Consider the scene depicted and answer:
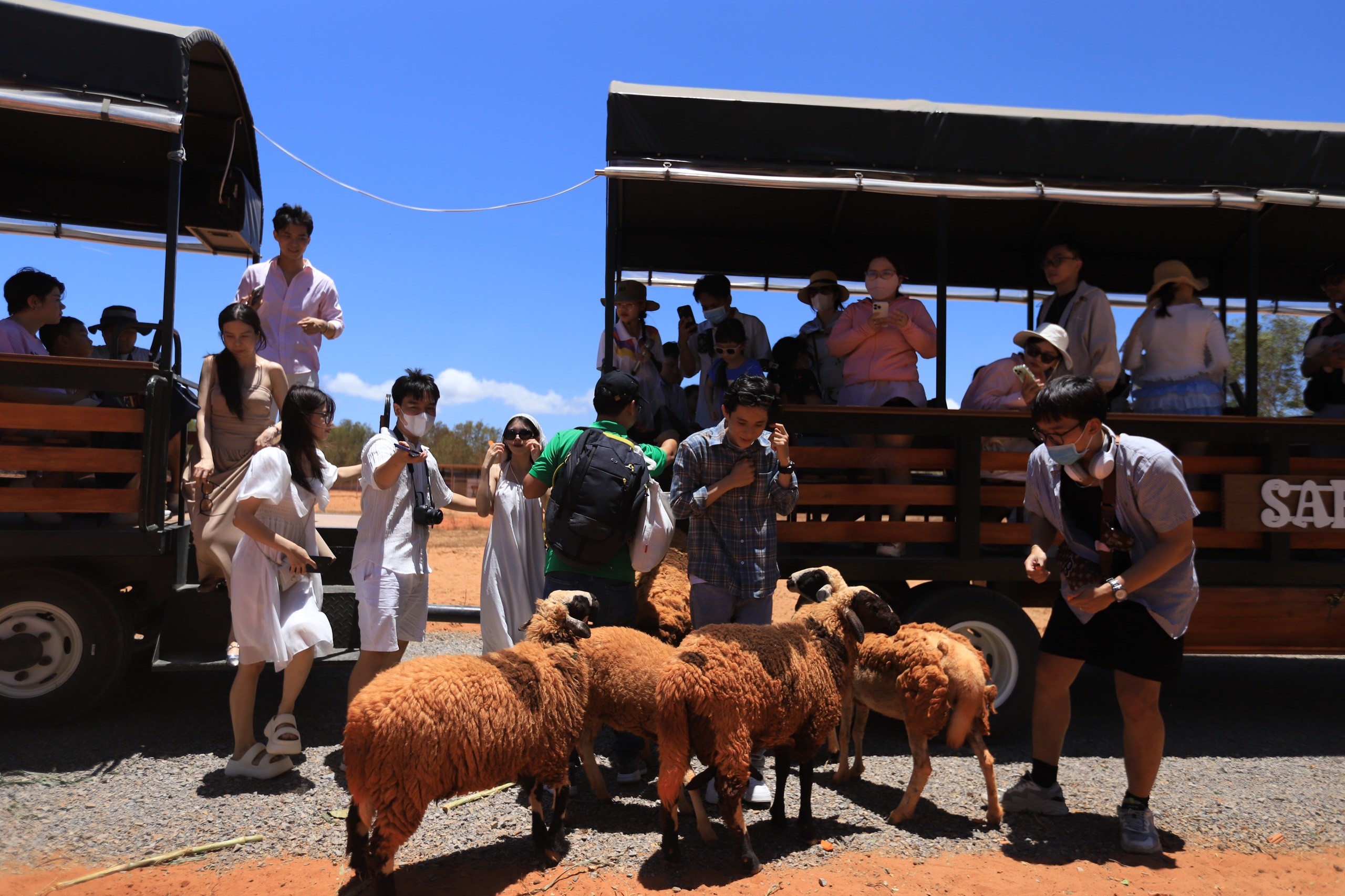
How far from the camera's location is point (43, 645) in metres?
5.04

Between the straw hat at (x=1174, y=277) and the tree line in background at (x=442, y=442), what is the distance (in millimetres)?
29640

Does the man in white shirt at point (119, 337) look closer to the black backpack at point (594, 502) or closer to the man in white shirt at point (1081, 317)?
the black backpack at point (594, 502)

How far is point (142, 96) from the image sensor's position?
5117 mm

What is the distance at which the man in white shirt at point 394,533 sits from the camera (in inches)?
173

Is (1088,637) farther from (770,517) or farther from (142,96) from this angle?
(142,96)

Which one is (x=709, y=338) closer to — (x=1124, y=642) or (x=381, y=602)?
(x=381, y=602)

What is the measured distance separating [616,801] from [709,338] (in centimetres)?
335

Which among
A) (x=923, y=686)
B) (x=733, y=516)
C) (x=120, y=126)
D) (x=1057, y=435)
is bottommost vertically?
(x=923, y=686)

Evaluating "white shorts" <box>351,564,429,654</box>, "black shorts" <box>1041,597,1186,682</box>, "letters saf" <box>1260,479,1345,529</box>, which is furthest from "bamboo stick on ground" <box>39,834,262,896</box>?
"letters saf" <box>1260,479,1345,529</box>

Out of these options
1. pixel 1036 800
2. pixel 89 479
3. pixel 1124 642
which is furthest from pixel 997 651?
pixel 89 479

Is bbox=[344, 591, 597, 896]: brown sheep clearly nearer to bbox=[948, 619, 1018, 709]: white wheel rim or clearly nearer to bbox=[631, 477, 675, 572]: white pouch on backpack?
bbox=[631, 477, 675, 572]: white pouch on backpack

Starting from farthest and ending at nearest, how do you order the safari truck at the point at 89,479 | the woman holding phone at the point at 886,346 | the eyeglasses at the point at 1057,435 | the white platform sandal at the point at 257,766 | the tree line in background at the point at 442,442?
the tree line in background at the point at 442,442 → the woman holding phone at the point at 886,346 → the safari truck at the point at 89,479 → the white platform sandal at the point at 257,766 → the eyeglasses at the point at 1057,435

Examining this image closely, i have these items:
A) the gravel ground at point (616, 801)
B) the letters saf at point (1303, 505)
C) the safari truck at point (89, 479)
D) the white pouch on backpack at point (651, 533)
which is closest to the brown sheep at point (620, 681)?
the white pouch on backpack at point (651, 533)

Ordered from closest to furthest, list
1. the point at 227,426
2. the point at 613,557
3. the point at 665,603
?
the point at 613,557
the point at 665,603
the point at 227,426
